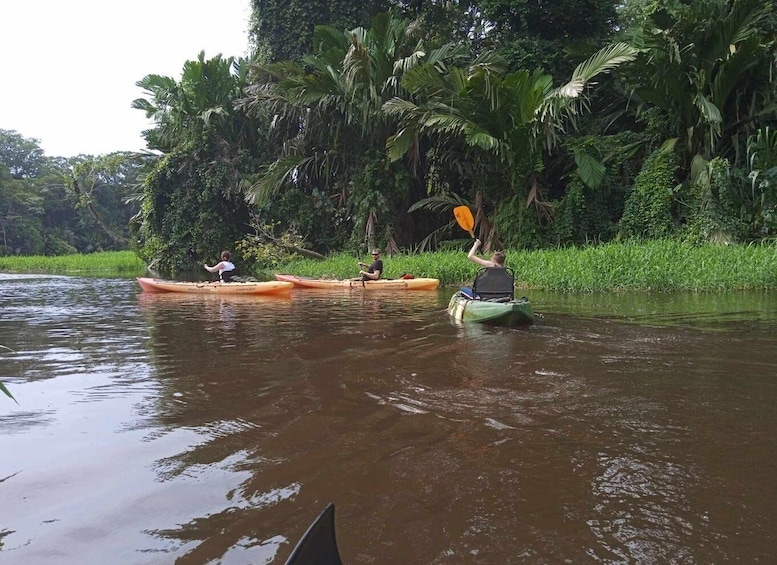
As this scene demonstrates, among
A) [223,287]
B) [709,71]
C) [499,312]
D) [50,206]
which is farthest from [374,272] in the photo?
[50,206]

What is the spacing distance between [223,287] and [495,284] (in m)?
7.88

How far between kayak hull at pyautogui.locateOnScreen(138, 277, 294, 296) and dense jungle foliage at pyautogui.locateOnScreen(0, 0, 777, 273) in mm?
4309

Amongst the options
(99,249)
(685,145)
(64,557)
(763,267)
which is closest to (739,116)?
(685,145)

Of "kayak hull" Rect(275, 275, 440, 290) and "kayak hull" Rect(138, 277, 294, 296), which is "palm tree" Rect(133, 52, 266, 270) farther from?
"kayak hull" Rect(275, 275, 440, 290)

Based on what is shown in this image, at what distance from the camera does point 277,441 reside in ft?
13.3

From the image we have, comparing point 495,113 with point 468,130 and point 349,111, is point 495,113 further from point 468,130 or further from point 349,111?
point 349,111

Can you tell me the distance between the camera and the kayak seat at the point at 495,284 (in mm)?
8703

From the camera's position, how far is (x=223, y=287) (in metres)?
14.7

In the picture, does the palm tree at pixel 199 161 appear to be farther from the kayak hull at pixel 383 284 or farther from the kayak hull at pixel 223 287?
the kayak hull at pixel 383 284

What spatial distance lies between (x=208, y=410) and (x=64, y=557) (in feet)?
6.96

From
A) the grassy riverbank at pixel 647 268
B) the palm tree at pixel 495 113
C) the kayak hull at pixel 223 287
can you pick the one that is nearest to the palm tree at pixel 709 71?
the palm tree at pixel 495 113

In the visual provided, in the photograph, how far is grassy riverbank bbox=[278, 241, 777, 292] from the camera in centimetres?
1156

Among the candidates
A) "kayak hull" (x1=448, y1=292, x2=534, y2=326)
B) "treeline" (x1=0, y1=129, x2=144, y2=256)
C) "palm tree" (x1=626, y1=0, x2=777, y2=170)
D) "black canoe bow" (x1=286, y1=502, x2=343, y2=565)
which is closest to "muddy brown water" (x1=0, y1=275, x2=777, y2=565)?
"kayak hull" (x1=448, y1=292, x2=534, y2=326)

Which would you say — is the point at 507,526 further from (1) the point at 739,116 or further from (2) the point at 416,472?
(1) the point at 739,116
